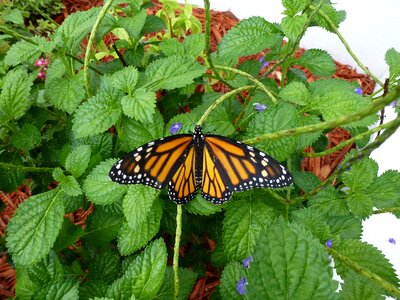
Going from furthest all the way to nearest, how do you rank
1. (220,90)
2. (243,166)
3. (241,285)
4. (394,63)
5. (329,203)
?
1. (220,90)
2. (394,63)
3. (329,203)
4. (243,166)
5. (241,285)

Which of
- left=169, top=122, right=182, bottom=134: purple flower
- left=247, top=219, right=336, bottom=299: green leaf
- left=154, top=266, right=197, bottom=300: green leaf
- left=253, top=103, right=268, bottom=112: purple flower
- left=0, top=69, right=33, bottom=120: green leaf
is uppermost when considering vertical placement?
left=253, top=103, right=268, bottom=112: purple flower

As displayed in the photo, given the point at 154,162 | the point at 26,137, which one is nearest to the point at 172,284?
the point at 154,162

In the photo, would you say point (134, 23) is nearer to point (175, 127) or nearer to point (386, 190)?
point (175, 127)

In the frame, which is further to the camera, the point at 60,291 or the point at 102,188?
the point at 102,188

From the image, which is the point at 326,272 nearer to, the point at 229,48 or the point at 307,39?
the point at 229,48

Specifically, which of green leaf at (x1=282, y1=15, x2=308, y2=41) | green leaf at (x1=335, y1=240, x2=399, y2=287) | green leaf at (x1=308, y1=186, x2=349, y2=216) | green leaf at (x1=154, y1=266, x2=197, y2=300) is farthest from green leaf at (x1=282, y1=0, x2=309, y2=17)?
green leaf at (x1=154, y1=266, x2=197, y2=300)

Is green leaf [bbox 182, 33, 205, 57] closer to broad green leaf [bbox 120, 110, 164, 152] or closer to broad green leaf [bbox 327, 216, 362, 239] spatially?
broad green leaf [bbox 120, 110, 164, 152]
